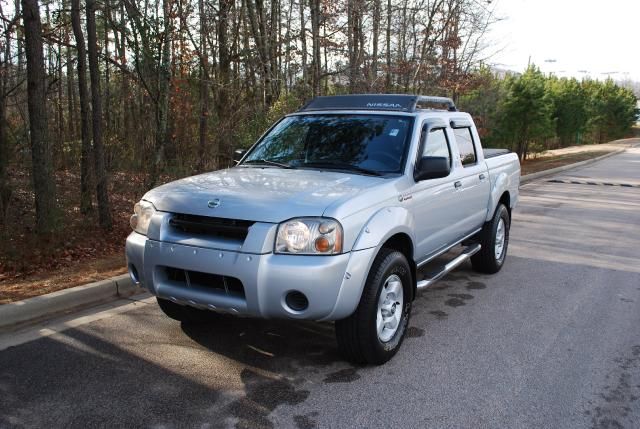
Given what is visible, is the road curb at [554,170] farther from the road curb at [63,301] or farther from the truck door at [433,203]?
the road curb at [63,301]

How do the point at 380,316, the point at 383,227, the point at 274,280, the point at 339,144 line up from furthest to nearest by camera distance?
the point at 339,144 < the point at 380,316 < the point at 383,227 < the point at 274,280

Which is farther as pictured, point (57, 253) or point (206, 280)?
Result: point (57, 253)

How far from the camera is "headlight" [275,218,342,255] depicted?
11.5ft

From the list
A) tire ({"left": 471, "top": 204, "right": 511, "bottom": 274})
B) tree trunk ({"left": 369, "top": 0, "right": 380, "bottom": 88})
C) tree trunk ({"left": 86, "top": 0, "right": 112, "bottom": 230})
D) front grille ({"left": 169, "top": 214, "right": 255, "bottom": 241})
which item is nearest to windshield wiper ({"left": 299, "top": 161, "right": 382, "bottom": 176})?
front grille ({"left": 169, "top": 214, "right": 255, "bottom": 241})

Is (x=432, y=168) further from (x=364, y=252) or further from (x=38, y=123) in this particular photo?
(x=38, y=123)

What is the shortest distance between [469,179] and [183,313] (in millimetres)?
3229

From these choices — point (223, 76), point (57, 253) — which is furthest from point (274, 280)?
point (223, 76)

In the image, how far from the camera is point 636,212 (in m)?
12.0

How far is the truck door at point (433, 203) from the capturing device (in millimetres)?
4660

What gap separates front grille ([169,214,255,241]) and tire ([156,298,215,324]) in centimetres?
99

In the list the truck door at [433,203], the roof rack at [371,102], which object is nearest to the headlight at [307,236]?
the truck door at [433,203]

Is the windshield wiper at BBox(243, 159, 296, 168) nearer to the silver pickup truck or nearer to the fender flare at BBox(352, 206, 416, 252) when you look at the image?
the silver pickup truck

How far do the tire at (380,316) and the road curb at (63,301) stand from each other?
111 inches

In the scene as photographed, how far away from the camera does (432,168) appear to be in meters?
4.38
